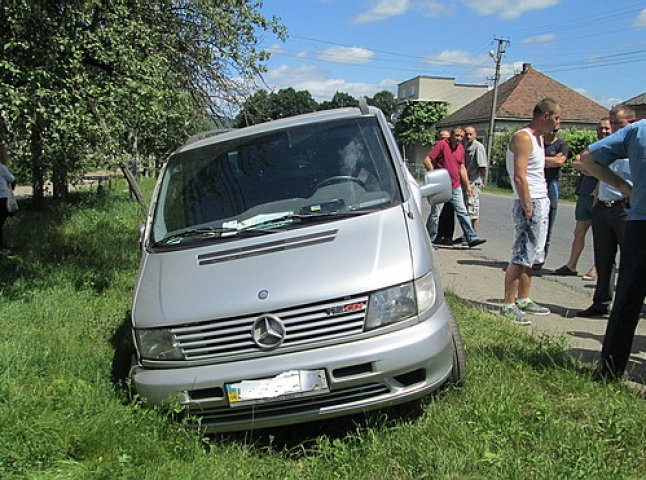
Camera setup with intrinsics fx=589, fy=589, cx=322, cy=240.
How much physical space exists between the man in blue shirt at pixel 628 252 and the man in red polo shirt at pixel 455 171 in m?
5.67

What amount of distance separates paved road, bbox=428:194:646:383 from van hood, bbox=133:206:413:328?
211cm

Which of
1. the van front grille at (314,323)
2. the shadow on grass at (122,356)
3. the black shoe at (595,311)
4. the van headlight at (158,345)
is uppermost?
the van front grille at (314,323)

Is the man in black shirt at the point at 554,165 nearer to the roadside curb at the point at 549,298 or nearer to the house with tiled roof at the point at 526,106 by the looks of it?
the roadside curb at the point at 549,298

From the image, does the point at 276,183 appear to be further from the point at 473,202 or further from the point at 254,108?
the point at 254,108

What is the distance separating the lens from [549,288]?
684cm

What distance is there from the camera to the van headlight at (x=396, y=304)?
311 centimetres

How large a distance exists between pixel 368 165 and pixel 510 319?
7.67 ft

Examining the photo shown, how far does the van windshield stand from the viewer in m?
3.87

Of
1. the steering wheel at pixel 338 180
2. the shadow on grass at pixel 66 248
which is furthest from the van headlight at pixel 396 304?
the shadow on grass at pixel 66 248

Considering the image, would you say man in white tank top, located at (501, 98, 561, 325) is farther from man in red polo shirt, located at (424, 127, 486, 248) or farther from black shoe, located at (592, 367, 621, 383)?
man in red polo shirt, located at (424, 127, 486, 248)

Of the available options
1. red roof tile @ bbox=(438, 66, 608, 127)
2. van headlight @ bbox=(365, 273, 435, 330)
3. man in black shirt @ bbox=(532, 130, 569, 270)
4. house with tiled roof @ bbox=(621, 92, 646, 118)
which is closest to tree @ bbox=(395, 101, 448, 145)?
red roof tile @ bbox=(438, 66, 608, 127)

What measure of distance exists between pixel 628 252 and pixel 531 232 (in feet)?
5.56

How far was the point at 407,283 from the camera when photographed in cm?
319

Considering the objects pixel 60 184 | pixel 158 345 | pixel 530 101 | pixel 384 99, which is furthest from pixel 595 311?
pixel 384 99
